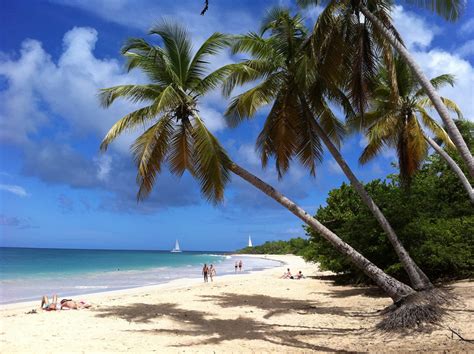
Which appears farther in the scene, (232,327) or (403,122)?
(403,122)

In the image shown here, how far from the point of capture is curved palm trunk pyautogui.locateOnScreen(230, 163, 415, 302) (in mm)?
9438

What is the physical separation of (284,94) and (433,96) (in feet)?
15.5

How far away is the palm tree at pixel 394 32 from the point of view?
283 inches

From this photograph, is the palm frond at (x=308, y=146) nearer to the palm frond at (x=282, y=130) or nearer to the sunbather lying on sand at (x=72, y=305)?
the palm frond at (x=282, y=130)

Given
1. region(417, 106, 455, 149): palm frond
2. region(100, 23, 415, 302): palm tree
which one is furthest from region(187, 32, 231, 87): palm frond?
region(417, 106, 455, 149): palm frond

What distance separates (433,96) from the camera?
24.5 ft

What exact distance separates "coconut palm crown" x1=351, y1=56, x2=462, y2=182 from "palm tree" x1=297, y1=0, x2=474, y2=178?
2623mm

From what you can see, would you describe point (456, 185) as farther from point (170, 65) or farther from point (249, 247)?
point (249, 247)

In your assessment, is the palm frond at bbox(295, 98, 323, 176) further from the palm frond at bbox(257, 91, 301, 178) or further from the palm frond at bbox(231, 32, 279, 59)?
the palm frond at bbox(231, 32, 279, 59)

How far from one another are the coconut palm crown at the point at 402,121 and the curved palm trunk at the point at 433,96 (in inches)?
119

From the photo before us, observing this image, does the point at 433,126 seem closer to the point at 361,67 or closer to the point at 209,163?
the point at 361,67

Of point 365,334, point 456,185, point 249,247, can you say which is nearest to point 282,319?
point 365,334

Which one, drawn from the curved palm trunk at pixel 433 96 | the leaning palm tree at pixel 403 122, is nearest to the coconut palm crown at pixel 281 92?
the leaning palm tree at pixel 403 122

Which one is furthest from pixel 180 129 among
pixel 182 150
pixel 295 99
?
pixel 295 99
